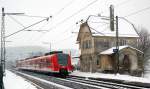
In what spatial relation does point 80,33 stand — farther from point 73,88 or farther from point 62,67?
point 73,88

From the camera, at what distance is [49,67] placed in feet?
121

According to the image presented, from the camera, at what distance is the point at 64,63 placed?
117ft

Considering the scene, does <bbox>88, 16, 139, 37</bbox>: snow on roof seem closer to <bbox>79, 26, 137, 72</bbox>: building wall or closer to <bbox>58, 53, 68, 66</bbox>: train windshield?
<bbox>79, 26, 137, 72</bbox>: building wall

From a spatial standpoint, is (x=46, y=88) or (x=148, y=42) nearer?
(x=46, y=88)

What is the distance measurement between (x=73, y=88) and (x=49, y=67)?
57.4 feet

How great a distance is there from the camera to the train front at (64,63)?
35.2 meters

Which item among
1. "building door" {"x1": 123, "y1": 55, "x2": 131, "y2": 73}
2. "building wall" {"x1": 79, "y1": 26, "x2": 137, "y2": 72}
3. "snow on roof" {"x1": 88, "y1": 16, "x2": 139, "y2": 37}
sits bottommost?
"building door" {"x1": 123, "y1": 55, "x2": 131, "y2": 73}

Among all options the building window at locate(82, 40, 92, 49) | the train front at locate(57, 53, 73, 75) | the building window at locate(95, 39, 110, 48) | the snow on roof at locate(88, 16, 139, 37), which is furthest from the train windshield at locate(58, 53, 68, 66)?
the building window at locate(82, 40, 92, 49)

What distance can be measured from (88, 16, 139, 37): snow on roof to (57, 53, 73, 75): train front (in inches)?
542

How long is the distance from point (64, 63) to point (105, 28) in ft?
58.3

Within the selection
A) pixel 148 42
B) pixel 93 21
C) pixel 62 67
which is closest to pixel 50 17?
pixel 62 67

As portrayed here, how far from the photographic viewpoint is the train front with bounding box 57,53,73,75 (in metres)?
35.2

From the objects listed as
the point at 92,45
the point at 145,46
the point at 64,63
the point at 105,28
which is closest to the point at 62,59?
the point at 64,63

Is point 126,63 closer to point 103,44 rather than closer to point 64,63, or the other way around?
point 103,44
